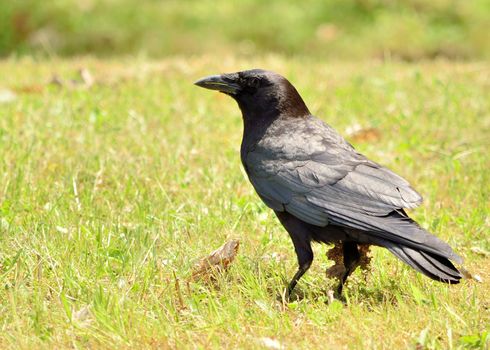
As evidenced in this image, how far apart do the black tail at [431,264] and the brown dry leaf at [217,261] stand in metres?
0.80

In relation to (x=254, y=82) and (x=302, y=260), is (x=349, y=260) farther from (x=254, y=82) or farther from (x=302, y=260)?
(x=254, y=82)

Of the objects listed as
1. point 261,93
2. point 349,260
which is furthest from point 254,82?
point 349,260

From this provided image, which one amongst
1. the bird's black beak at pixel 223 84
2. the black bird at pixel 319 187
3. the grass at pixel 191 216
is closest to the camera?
the grass at pixel 191 216

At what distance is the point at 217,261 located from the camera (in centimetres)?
400

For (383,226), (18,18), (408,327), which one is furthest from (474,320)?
(18,18)

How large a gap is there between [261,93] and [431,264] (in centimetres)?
137

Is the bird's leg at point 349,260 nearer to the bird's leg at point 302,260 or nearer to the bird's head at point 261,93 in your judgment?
the bird's leg at point 302,260

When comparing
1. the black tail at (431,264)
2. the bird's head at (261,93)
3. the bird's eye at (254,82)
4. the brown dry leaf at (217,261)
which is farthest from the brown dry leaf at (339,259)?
the bird's eye at (254,82)

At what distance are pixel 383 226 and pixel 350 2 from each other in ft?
34.6

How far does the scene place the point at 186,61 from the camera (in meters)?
9.34

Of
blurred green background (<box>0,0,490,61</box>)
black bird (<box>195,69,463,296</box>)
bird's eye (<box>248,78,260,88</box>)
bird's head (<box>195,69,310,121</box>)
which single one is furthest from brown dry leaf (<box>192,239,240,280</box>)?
blurred green background (<box>0,0,490,61</box>)

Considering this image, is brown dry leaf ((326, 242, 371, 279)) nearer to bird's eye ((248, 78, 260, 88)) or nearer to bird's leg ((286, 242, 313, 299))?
bird's leg ((286, 242, 313, 299))

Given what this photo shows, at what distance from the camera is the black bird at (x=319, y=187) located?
3.62 m

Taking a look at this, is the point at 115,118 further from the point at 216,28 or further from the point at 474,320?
the point at 216,28
